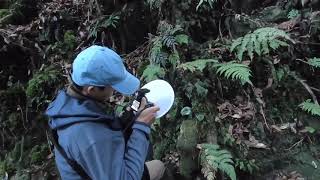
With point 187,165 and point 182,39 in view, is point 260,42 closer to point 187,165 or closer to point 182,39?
point 182,39

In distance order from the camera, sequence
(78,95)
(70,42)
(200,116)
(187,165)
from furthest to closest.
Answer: (70,42), (200,116), (187,165), (78,95)

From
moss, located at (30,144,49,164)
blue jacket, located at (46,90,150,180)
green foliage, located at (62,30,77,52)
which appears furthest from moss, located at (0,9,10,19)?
blue jacket, located at (46,90,150,180)

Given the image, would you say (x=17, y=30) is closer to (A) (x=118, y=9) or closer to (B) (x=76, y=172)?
(A) (x=118, y=9)

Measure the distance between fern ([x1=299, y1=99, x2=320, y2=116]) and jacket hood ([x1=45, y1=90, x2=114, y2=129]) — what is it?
243 centimetres

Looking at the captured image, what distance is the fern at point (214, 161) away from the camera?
3920 millimetres

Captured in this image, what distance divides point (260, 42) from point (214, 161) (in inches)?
59.3

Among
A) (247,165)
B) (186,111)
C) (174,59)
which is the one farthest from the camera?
(174,59)

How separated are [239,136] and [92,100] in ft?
6.51

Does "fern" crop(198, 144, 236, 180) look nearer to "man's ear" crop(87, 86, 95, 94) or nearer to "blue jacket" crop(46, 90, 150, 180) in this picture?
"blue jacket" crop(46, 90, 150, 180)

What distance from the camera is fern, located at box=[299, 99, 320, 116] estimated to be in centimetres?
454

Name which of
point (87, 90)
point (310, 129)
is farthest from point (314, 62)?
point (87, 90)

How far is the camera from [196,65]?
4.72 metres

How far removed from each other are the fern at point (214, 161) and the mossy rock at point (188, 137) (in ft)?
0.40

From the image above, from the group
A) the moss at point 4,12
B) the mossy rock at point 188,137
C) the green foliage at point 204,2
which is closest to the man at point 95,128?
the mossy rock at point 188,137
